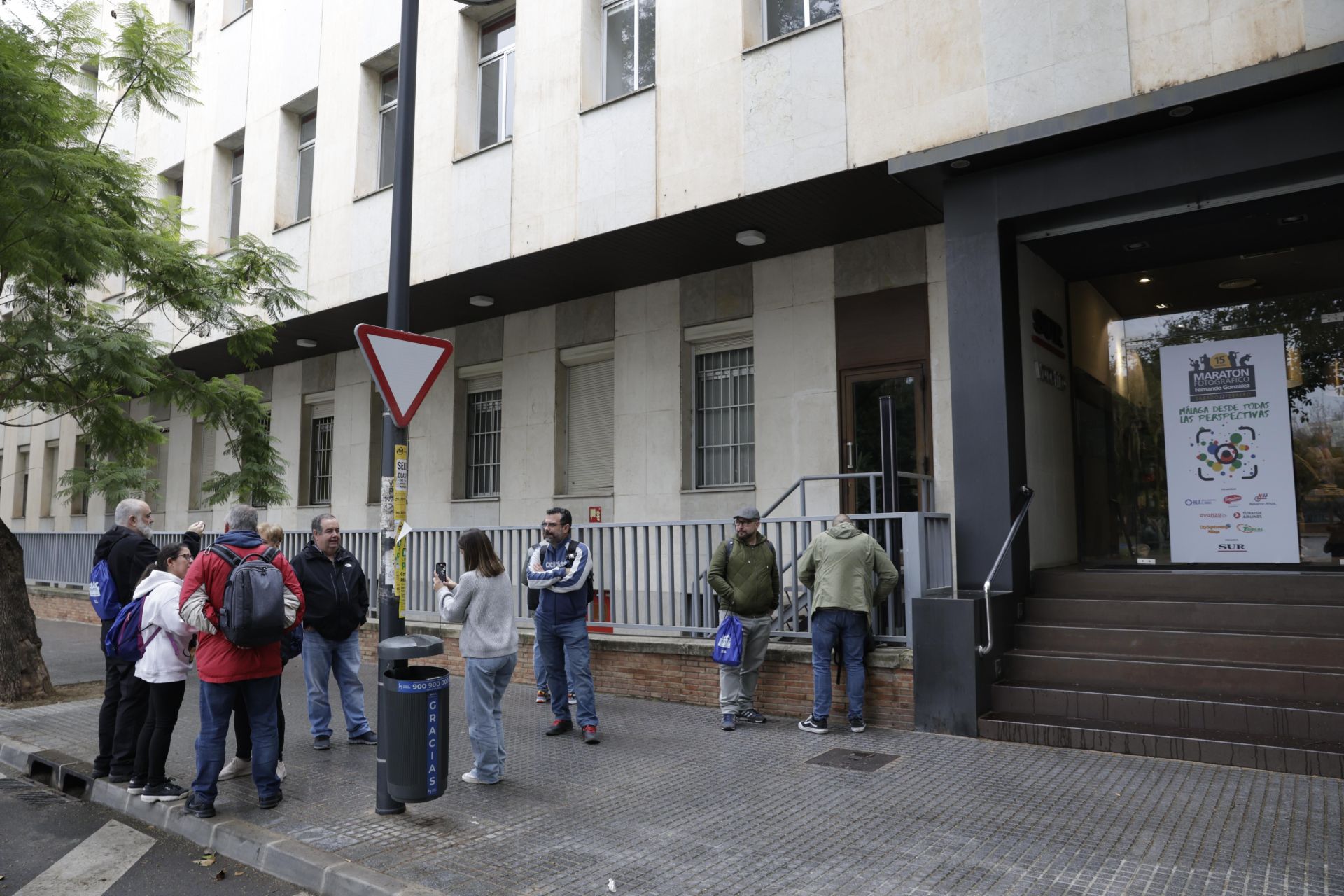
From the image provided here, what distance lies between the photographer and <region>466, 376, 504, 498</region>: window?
15523 millimetres

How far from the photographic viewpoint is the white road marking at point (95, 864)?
5035mm

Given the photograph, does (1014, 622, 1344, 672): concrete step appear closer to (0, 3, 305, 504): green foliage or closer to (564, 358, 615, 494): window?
(564, 358, 615, 494): window

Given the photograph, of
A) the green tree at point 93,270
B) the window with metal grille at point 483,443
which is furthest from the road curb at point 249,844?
the window with metal grille at point 483,443

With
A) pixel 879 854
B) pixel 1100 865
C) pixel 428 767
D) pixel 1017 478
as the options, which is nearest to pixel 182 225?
pixel 428 767

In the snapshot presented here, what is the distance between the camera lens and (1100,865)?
4867 millimetres

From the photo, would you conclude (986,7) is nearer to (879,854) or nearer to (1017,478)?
(1017,478)

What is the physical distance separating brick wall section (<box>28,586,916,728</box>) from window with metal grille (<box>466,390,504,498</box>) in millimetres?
4402

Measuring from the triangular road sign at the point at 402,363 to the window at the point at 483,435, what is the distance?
9343 mm

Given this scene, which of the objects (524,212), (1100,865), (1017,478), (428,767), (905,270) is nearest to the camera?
(1100,865)

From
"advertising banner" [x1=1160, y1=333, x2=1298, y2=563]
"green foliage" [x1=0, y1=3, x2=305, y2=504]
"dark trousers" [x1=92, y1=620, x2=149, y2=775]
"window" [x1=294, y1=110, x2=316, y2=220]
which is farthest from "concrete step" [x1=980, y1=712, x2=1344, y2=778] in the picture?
"window" [x1=294, y1=110, x2=316, y2=220]

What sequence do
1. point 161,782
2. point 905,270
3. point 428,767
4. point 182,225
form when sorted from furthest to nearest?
point 182,225, point 905,270, point 161,782, point 428,767

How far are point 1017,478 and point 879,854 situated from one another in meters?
4.96

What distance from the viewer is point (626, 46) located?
1232 centimetres

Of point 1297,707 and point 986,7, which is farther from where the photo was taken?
point 986,7
